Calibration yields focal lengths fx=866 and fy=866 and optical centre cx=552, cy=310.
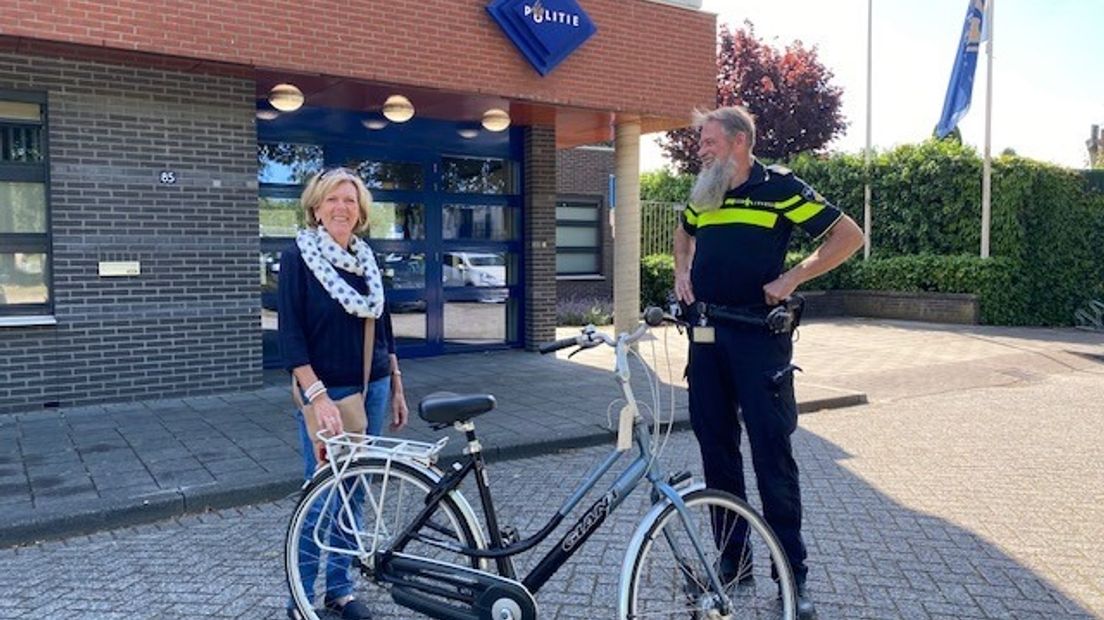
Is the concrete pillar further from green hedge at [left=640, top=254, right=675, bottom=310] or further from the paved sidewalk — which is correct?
green hedge at [left=640, top=254, right=675, bottom=310]

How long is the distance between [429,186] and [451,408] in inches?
327

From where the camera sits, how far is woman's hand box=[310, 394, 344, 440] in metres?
3.34

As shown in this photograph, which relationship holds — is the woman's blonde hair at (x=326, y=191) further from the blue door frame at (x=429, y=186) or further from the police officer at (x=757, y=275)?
the blue door frame at (x=429, y=186)

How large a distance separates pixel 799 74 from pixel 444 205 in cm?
1565

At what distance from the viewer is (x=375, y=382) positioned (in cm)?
→ 371

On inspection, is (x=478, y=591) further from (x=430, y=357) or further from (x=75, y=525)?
(x=430, y=357)

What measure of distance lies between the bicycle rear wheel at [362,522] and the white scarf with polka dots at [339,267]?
62 cm

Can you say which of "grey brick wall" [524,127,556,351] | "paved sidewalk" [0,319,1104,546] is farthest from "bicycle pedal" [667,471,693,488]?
"grey brick wall" [524,127,556,351]

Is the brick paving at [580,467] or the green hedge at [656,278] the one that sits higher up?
the green hedge at [656,278]

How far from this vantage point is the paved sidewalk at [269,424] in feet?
17.1

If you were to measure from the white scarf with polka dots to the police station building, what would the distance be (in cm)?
486

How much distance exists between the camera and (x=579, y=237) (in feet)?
65.5

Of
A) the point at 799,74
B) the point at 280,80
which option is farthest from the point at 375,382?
the point at 799,74

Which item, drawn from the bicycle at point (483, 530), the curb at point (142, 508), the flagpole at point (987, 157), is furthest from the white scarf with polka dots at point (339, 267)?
the flagpole at point (987, 157)
